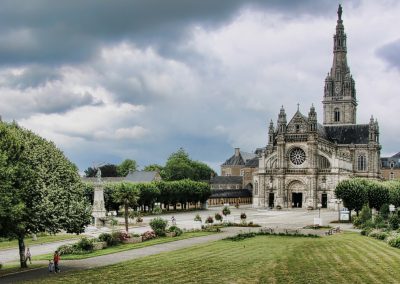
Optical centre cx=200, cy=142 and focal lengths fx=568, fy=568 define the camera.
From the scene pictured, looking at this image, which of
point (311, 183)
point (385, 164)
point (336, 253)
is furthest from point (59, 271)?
point (385, 164)

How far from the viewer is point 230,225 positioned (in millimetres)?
67375

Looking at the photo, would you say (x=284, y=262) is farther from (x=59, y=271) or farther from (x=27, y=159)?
(x=27, y=159)

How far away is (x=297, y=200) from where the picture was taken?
122 metres

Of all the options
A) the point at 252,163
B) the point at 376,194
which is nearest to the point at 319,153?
the point at 376,194

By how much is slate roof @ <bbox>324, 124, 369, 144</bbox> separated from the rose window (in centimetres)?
1463

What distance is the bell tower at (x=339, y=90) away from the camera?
14162 centimetres

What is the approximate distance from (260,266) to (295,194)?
299ft

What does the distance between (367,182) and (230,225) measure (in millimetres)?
25398

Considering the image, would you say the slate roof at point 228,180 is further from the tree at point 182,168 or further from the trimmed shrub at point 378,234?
the trimmed shrub at point 378,234

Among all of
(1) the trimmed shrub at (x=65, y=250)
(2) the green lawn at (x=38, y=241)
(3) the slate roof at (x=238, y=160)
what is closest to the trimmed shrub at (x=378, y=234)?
(1) the trimmed shrub at (x=65, y=250)

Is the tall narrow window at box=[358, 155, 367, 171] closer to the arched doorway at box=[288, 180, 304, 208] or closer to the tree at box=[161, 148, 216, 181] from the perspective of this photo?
the arched doorway at box=[288, 180, 304, 208]

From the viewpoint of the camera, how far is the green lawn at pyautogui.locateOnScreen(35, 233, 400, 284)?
1124 inches

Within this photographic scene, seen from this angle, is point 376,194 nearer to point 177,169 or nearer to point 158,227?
point 158,227

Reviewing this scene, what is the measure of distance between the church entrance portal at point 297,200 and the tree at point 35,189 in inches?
3511
